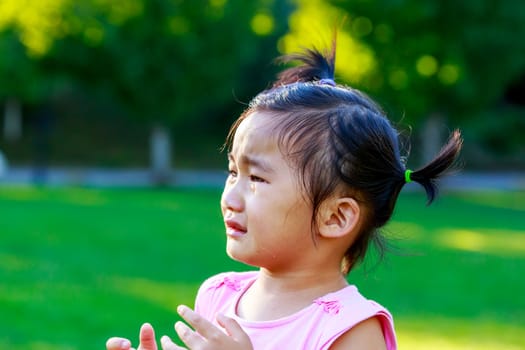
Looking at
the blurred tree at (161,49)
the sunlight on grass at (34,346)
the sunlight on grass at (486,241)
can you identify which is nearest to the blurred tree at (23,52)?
the blurred tree at (161,49)

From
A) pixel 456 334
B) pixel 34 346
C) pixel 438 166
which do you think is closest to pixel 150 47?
pixel 456 334

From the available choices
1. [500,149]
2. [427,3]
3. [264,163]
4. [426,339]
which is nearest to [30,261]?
[426,339]

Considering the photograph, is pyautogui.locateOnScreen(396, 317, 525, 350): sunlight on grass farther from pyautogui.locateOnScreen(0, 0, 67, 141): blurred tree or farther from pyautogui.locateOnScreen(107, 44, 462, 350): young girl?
pyautogui.locateOnScreen(0, 0, 67, 141): blurred tree

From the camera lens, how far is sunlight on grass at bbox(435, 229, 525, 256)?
12.7 m

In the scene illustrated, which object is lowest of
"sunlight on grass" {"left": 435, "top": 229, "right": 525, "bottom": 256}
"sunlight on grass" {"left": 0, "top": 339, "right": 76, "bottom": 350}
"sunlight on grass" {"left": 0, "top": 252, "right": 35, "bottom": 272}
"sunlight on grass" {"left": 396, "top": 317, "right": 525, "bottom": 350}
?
"sunlight on grass" {"left": 435, "top": 229, "right": 525, "bottom": 256}

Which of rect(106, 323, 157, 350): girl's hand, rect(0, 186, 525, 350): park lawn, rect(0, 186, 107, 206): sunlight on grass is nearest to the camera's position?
rect(106, 323, 157, 350): girl's hand

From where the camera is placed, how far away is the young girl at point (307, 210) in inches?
81.4

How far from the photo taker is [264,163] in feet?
6.93

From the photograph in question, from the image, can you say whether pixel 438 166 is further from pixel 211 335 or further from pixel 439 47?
pixel 439 47

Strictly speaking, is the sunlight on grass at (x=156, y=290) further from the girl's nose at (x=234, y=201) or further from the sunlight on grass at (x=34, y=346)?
the girl's nose at (x=234, y=201)

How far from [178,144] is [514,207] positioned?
50.6 feet

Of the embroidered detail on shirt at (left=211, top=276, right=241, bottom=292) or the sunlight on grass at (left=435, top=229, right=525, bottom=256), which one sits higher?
the embroidered detail on shirt at (left=211, top=276, right=241, bottom=292)

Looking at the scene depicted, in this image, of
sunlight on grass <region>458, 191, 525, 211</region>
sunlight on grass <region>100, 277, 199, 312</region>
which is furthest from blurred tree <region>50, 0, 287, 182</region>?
sunlight on grass <region>100, 277, 199, 312</region>

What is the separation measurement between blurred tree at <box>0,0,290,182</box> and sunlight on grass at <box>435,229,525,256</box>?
1120 cm
